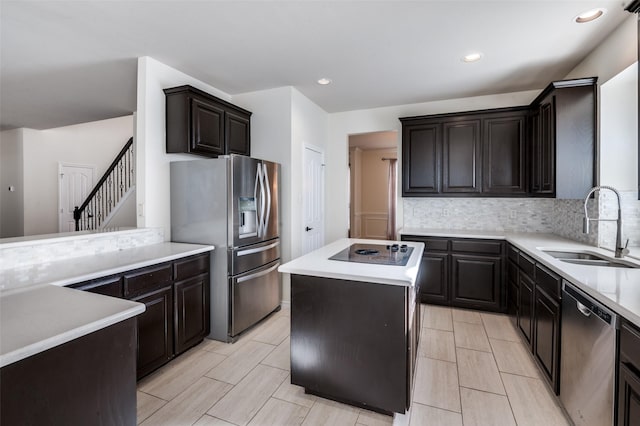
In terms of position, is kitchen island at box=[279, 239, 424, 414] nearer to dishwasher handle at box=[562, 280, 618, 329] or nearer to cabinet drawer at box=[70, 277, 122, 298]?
dishwasher handle at box=[562, 280, 618, 329]

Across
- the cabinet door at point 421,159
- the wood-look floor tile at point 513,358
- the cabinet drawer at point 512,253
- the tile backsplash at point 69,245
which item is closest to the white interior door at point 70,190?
the tile backsplash at point 69,245

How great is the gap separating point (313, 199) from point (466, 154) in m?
2.09

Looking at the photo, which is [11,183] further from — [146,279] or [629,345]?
[629,345]

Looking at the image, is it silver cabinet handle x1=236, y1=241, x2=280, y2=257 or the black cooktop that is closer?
the black cooktop

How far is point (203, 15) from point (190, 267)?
6.51ft

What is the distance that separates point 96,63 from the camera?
3018 millimetres

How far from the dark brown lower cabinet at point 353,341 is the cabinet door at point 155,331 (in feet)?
3.45

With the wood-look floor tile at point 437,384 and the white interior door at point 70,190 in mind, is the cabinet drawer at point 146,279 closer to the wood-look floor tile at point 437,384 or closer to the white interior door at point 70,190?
the wood-look floor tile at point 437,384

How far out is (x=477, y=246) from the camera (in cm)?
346

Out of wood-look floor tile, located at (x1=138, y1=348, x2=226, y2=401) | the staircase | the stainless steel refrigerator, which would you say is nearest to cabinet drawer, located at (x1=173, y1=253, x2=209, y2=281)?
the stainless steel refrigerator

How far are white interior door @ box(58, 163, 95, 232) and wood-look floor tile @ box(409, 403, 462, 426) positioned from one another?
7355mm

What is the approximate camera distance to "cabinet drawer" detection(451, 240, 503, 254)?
11.1 ft

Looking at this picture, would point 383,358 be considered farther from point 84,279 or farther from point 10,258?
point 10,258

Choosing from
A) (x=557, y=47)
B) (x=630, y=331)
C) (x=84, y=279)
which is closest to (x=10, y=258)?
(x=84, y=279)
